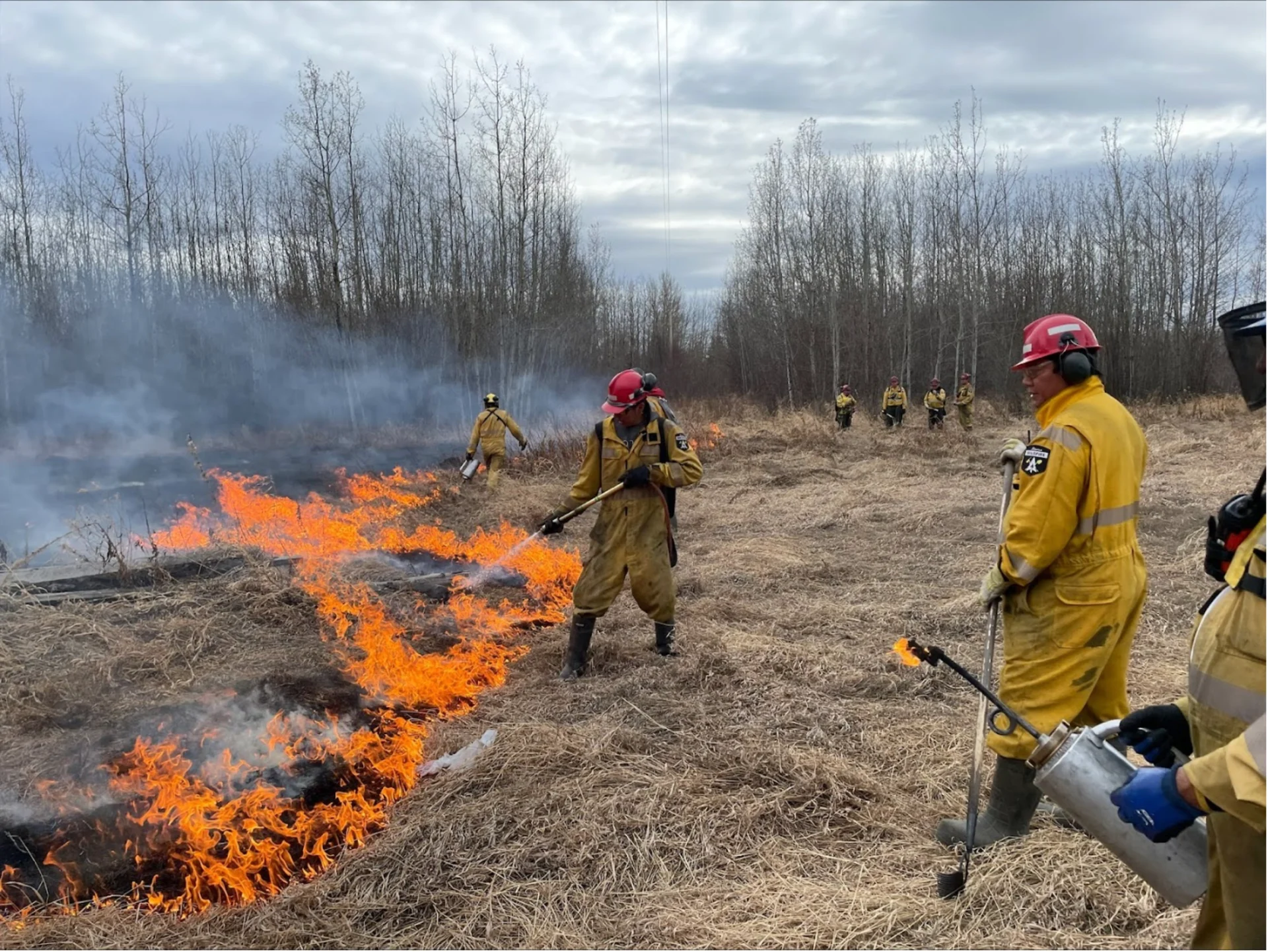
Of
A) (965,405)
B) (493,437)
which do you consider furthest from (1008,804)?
(965,405)

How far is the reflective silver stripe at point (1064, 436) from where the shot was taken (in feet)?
9.40

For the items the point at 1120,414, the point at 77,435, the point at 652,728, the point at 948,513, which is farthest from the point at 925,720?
the point at 77,435

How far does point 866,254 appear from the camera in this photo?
105 ft

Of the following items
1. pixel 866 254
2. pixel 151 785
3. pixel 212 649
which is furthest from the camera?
pixel 866 254

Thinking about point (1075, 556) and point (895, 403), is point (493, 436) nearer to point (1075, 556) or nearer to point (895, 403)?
point (1075, 556)

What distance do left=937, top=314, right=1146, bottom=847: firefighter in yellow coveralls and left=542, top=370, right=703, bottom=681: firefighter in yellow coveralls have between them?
8.63 ft

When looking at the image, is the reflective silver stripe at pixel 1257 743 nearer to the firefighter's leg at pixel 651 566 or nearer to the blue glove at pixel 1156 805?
the blue glove at pixel 1156 805

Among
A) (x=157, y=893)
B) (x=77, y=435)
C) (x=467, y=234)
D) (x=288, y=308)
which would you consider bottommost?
(x=157, y=893)

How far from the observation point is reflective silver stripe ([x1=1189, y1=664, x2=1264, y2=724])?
5.62ft

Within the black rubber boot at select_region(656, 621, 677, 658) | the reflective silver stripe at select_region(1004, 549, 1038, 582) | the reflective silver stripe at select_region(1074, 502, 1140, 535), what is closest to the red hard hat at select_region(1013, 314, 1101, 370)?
the reflective silver stripe at select_region(1074, 502, 1140, 535)

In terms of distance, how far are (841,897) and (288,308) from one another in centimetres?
2720

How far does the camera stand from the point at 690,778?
3.76 m

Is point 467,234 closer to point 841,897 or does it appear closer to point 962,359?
point 962,359

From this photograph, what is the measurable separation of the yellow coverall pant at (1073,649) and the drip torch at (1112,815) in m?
0.92
